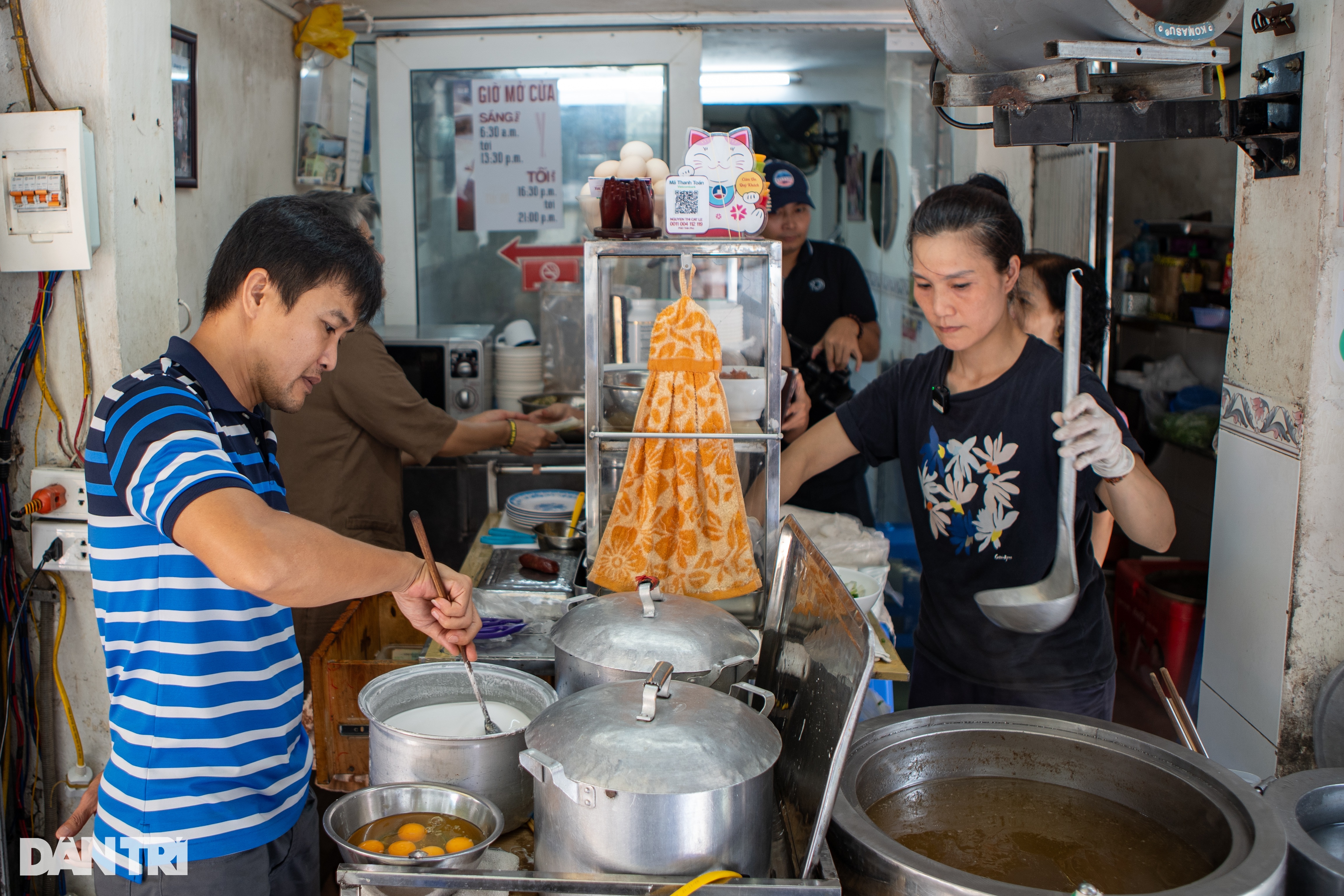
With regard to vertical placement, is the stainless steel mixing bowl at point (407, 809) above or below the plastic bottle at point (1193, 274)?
below

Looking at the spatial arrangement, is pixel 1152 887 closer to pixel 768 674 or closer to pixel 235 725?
pixel 768 674

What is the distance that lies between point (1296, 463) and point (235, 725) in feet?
7.02

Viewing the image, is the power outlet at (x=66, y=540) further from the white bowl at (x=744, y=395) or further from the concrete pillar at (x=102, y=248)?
the white bowl at (x=744, y=395)

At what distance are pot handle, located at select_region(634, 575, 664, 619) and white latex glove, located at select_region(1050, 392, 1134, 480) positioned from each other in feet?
2.33

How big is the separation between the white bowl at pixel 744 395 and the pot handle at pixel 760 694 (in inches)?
27.4

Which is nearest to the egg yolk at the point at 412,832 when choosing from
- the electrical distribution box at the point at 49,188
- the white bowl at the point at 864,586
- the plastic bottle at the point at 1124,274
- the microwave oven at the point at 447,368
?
the white bowl at the point at 864,586

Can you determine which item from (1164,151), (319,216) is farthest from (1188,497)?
(319,216)

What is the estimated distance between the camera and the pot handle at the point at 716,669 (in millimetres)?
1513

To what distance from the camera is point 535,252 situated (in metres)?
4.72

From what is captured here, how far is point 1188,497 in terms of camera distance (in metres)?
5.23

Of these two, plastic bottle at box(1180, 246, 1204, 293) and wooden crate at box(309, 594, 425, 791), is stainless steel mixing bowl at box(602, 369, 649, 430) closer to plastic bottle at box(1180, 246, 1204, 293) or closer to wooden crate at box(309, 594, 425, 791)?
wooden crate at box(309, 594, 425, 791)

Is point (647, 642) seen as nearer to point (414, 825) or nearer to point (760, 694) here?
point (760, 694)

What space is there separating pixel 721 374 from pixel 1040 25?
0.99m

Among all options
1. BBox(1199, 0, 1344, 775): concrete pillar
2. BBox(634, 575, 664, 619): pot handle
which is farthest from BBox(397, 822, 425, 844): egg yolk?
BBox(1199, 0, 1344, 775): concrete pillar
